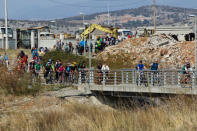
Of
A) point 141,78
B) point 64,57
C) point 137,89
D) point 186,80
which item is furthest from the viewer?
point 64,57

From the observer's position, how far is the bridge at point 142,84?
24.1 m

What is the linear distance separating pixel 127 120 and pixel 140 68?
34.0 feet

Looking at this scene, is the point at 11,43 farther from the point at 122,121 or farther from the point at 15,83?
the point at 122,121

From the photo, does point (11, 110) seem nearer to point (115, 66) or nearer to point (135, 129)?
point (135, 129)

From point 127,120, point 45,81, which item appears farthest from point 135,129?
point 45,81

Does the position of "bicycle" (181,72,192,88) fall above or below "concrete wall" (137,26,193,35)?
below

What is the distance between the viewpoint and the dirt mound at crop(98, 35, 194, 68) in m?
38.7

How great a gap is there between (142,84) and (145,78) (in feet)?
2.31

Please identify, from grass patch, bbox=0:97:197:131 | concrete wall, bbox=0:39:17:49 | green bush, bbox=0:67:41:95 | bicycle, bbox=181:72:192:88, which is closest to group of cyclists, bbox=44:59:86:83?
green bush, bbox=0:67:41:95

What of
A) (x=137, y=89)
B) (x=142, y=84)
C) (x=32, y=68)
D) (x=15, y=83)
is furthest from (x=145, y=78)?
(x=15, y=83)

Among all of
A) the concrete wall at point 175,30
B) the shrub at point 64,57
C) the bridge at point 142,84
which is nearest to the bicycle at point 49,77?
the bridge at point 142,84

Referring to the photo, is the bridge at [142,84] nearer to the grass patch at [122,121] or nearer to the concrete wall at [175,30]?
the grass patch at [122,121]

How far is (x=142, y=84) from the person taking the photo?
26141 millimetres

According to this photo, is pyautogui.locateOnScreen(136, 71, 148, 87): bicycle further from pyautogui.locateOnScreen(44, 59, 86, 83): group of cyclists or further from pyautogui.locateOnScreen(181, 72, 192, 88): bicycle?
pyautogui.locateOnScreen(44, 59, 86, 83): group of cyclists
